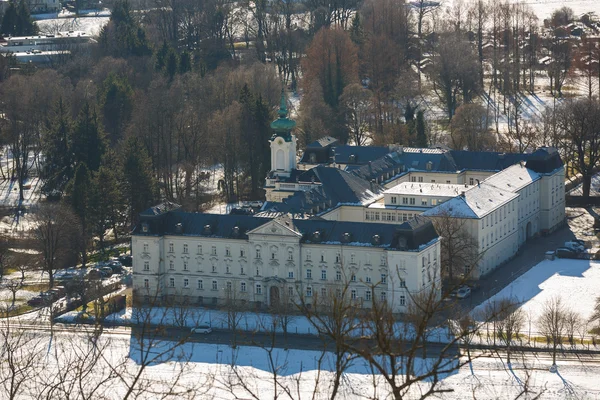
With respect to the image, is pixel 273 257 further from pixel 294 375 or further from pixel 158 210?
pixel 294 375

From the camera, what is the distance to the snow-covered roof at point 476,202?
76250 mm

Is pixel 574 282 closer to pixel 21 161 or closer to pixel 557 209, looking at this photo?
pixel 557 209

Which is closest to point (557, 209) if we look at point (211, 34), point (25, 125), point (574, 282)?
point (574, 282)

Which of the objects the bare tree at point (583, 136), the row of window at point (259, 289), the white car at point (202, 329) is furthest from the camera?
the bare tree at point (583, 136)

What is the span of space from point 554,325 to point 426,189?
18435mm

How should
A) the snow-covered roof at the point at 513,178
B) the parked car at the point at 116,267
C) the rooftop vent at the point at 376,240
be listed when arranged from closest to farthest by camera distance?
the rooftop vent at the point at 376,240 < the parked car at the point at 116,267 < the snow-covered roof at the point at 513,178

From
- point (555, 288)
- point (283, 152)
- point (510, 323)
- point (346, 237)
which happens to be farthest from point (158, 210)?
point (555, 288)

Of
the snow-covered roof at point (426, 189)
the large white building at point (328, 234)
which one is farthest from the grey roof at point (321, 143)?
the snow-covered roof at point (426, 189)

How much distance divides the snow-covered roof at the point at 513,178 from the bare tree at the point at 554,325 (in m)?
15.5

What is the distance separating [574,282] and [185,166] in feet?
118

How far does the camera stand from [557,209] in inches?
3548

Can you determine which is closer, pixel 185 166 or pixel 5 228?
pixel 5 228

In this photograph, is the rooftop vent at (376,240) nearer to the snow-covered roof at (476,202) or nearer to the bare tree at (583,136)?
the snow-covered roof at (476,202)

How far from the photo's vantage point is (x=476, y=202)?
3088 inches
